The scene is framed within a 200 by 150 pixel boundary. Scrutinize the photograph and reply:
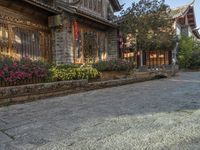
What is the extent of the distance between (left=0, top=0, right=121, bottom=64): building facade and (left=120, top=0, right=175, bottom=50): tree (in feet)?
3.54

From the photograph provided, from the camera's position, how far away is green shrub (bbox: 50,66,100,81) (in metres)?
7.05

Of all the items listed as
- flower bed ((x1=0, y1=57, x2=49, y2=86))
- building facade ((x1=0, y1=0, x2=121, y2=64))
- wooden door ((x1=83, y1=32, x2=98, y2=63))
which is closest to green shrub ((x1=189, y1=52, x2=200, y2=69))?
building facade ((x1=0, y1=0, x2=121, y2=64))

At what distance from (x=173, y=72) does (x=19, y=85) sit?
10.7m

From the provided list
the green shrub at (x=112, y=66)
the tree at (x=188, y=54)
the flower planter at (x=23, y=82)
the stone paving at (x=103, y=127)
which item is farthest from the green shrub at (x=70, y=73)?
the tree at (x=188, y=54)

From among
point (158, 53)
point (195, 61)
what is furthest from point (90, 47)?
point (195, 61)

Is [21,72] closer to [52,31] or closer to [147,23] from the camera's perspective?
[52,31]

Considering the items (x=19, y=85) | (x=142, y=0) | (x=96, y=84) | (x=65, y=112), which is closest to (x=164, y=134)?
(x=65, y=112)

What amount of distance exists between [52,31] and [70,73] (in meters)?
3.93

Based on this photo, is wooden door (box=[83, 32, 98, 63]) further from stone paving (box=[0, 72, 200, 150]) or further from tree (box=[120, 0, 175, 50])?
stone paving (box=[0, 72, 200, 150])

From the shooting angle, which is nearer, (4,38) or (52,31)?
(4,38)

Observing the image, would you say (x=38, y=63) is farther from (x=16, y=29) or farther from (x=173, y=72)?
(x=173, y=72)

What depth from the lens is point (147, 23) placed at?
13.7 metres

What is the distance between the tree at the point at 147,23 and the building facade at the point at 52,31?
42.5 inches

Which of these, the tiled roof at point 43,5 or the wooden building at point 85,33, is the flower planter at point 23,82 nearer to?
the tiled roof at point 43,5
